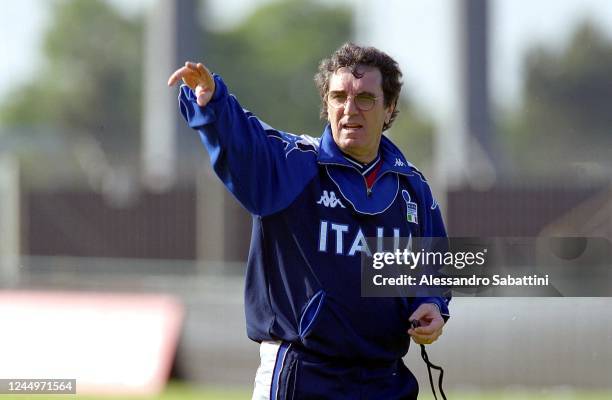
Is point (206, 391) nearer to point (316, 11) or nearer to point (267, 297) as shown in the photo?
point (267, 297)

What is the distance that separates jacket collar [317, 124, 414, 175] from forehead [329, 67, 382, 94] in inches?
7.4

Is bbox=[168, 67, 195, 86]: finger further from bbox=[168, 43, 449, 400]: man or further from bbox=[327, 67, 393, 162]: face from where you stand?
bbox=[327, 67, 393, 162]: face

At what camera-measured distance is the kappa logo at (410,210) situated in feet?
16.3

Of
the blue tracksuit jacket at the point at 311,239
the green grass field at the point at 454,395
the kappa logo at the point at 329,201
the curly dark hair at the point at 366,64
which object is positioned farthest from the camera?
the green grass field at the point at 454,395

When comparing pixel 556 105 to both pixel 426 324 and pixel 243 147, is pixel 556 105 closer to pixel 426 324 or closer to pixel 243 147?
pixel 426 324

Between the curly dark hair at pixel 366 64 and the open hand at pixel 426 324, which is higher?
the curly dark hair at pixel 366 64

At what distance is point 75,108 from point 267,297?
236 ft

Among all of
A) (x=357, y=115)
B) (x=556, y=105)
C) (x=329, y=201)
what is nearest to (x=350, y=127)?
(x=357, y=115)

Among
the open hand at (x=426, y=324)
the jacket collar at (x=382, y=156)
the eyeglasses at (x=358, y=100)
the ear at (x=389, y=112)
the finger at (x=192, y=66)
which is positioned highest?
the finger at (x=192, y=66)

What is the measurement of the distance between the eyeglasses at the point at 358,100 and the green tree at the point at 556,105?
1547 inches

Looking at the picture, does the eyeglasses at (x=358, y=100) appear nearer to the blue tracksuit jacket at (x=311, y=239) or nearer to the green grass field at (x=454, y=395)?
the blue tracksuit jacket at (x=311, y=239)

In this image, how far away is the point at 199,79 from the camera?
14.9ft

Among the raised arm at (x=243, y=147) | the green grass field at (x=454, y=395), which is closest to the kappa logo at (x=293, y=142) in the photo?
the raised arm at (x=243, y=147)

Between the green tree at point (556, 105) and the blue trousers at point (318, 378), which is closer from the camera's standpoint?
the blue trousers at point (318, 378)
